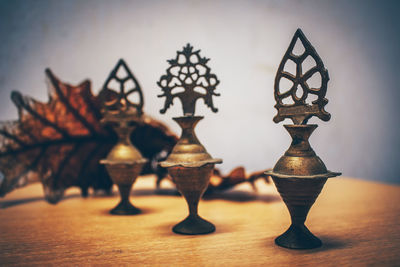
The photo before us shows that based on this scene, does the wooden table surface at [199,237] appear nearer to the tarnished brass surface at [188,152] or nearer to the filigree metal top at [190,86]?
the tarnished brass surface at [188,152]

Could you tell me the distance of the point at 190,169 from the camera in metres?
0.76

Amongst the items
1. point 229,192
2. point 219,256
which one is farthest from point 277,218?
point 229,192

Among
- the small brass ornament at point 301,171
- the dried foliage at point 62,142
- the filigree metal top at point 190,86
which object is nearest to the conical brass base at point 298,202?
the small brass ornament at point 301,171

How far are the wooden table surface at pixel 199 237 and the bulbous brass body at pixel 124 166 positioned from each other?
53mm

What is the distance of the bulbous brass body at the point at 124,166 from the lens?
980 millimetres

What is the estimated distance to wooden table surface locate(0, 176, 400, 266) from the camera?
60 centimetres

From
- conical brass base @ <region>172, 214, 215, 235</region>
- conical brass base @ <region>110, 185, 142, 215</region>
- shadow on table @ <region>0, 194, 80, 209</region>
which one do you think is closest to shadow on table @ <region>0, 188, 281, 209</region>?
shadow on table @ <region>0, 194, 80, 209</region>

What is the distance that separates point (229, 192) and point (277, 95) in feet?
2.41

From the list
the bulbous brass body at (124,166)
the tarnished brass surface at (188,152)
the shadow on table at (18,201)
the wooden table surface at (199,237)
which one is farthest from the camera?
the shadow on table at (18,201)

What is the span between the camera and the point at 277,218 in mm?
902

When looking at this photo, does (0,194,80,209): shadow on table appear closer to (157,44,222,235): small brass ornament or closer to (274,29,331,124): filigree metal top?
(157,44,222,235): small brass ornament

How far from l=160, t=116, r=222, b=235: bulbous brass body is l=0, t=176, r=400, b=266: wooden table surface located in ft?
0.12

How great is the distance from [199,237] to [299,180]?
25 centimetres

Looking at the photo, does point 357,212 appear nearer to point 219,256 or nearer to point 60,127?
point 219,256
